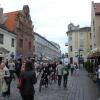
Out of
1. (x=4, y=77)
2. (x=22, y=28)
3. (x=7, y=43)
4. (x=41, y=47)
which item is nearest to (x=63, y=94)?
(x=4, y=77)

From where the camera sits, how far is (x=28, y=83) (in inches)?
368

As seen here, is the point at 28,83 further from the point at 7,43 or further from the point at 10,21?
the point at 10,21

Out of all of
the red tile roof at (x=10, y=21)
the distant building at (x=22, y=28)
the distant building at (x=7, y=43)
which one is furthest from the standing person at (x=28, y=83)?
the red tile roof at (x=10, y=21)

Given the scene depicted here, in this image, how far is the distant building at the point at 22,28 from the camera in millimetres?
54844

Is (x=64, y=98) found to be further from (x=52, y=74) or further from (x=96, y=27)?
(x=96, y=27)

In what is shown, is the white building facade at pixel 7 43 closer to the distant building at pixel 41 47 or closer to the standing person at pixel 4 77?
the distant building at pixel 41 47

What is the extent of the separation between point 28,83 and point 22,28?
50705 mm

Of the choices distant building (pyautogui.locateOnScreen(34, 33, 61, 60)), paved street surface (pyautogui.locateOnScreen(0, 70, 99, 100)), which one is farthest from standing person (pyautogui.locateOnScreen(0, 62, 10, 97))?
distant building (pyautogui.locateOnScreen(34, 33, 61, 60))

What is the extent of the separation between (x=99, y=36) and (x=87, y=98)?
22.7m

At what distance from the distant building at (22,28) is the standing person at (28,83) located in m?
43.6

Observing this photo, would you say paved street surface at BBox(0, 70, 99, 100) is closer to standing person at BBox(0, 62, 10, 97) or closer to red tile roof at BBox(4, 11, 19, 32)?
standing person at BBox(0, 62, 10, 97)

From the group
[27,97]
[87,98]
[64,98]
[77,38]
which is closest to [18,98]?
[64,98]

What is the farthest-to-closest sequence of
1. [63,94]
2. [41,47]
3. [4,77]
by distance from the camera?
[41,47] → [63,94] → [4,77]

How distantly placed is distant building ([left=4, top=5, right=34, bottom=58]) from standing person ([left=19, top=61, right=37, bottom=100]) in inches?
1718
